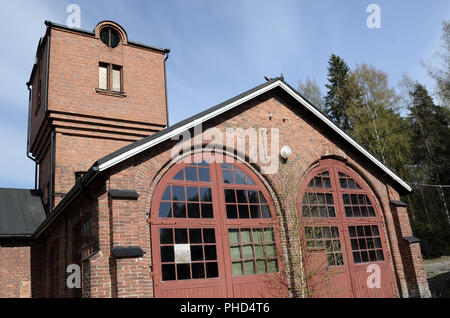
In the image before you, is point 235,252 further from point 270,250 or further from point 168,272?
point 168,272

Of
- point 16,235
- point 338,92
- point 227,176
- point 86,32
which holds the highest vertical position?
point 338,92

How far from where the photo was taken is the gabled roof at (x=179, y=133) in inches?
325

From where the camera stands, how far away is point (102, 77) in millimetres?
16062

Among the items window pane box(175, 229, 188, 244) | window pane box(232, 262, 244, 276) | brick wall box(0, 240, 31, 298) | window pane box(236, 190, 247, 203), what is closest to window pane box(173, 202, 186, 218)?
window pane box(175, 229, 188, 244)

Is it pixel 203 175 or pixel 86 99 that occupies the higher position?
pixel 86 99

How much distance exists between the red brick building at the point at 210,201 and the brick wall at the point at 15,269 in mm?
270

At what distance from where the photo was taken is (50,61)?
14.8 metres

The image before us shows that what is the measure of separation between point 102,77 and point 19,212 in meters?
6.28

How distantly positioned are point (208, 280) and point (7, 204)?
31.6ft

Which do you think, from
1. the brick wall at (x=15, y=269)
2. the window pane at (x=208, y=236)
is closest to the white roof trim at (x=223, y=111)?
the window pane at (x=208, y=236)

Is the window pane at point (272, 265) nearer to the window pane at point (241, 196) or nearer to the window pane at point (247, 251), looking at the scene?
the window pane at point (247, 251)

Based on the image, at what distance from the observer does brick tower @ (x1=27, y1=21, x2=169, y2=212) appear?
14.1 meters

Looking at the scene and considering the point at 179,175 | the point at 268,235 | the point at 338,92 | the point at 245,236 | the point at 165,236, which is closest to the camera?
the point at 165,236

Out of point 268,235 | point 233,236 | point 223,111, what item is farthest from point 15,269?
point 223,111
